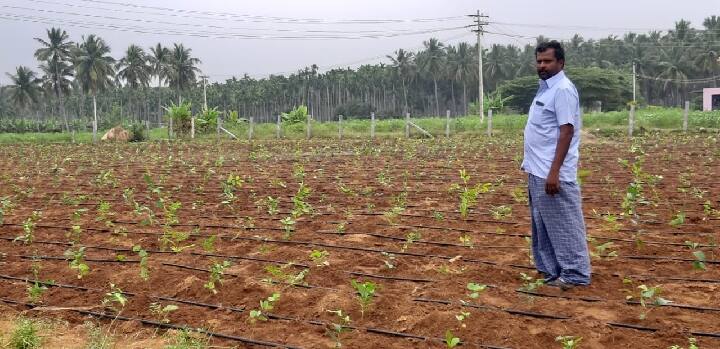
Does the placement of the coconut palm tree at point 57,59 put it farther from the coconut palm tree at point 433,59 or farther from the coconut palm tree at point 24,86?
the coconut palm tree at point 433,59

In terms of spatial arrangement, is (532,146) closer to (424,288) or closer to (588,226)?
(424,288)

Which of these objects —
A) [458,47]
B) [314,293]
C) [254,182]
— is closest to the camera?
[314,293]

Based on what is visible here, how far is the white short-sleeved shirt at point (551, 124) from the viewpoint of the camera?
3686 millimetres

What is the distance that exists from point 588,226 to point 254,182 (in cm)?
523

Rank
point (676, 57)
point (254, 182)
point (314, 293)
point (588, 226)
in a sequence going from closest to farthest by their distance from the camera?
point (314, 293)
point (588, 226)
point (254, 182)
point (676, 57)

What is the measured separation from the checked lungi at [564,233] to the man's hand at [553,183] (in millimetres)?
73

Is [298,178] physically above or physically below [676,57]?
below

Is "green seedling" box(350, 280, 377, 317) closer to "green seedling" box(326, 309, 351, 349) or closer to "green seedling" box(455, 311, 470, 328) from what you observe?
"green seedling" box(326, 309, 351, 349)

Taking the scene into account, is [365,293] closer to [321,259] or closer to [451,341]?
[451,341]

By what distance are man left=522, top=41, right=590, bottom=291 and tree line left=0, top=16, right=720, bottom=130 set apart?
41.2m

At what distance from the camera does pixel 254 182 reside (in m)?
9.31

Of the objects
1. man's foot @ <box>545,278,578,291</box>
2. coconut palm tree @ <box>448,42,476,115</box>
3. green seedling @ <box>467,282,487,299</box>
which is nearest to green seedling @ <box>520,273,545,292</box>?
man's foot @ <box>545,278,578,291</box>

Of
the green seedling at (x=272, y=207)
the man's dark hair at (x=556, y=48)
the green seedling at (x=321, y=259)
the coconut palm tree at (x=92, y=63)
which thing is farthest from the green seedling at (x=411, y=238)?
the coconut palm tree at (x=92, y=63)

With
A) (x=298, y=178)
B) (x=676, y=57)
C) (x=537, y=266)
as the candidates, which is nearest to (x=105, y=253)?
(x=537, y=266)
